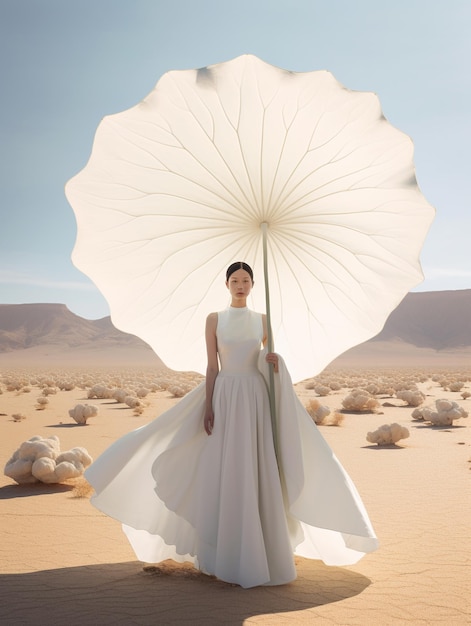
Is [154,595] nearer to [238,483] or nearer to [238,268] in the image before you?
[238,483]

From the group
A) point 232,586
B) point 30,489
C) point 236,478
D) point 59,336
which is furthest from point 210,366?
point 59,336

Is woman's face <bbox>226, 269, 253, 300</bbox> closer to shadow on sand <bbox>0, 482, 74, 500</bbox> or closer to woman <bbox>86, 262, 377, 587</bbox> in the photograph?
woman <bbox>86, 262, 377, 587</bbox>

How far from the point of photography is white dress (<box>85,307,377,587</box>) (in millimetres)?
4082

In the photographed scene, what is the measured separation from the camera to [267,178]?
417 cm

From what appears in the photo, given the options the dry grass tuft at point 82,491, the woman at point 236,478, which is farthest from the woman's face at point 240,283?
the dry grass tuft at point 82,491

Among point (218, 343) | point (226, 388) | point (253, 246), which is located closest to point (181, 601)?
A: point (226, 388)

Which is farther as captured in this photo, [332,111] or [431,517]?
[431,517]

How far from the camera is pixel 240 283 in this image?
14.6 feet

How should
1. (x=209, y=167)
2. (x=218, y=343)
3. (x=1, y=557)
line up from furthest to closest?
(x=1, y=557) < (x=218, y=343) < (x=209, y=167)

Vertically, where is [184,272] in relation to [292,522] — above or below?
above

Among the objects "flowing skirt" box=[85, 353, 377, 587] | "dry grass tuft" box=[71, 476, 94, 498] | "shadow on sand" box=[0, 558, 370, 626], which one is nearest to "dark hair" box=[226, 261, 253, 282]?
"flowing skirt" box=[85, 353, 377, 587]

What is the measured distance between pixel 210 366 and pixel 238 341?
27cm

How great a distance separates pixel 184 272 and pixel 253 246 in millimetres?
570

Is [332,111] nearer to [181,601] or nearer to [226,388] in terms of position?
[226,388]
